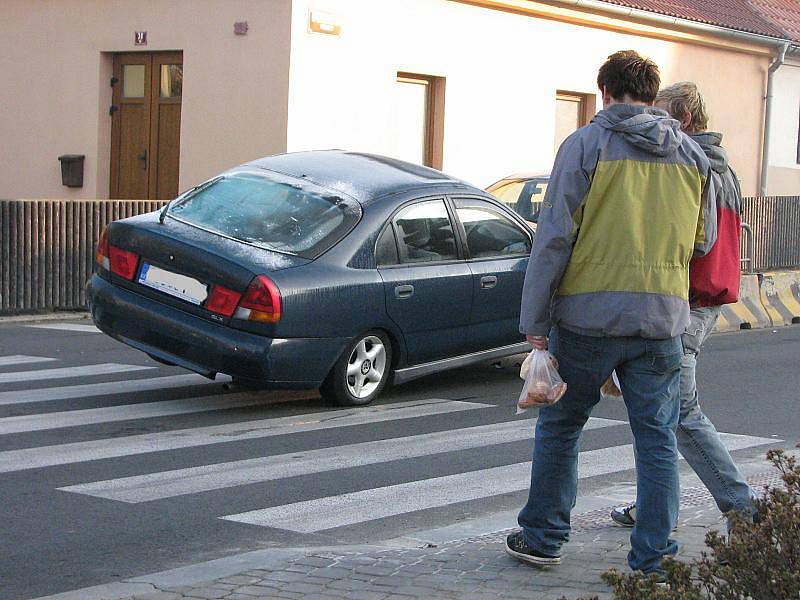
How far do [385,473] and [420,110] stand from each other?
13896 mm

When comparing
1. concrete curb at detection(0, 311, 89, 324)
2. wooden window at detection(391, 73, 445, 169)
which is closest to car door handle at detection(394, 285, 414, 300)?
concrete curb at detection(0, 311, 89, 324)

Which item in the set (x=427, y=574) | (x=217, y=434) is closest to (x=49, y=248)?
(x=217, y=434)

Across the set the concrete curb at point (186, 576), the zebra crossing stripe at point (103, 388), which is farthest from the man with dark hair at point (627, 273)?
the zebra crossing stripe at point (103, 388)

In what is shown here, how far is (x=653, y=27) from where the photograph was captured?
2511 centimetres

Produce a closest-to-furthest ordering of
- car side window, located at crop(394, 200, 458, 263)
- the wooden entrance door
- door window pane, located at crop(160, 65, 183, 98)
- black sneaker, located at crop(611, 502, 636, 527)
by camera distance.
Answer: black sneaker, located at crop(611, 502, 636, 527) < car side window, located at crop(394, 200, 458, 263) < door window pane, located at crop(160, 65, 183, 98) < the wooden entrance door

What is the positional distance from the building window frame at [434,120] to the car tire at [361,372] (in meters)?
11.6

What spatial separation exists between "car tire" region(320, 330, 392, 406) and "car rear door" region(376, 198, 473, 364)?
192mm

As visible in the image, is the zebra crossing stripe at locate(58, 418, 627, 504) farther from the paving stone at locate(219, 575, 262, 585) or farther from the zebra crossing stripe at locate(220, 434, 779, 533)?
the paving stone at locate(219, 575, 262, 585)

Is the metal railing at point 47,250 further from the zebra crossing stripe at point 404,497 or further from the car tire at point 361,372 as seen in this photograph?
the zebra crossing stripe at point 404,497

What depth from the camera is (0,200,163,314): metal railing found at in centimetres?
1455

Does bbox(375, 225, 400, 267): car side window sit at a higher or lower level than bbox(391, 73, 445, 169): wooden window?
lower

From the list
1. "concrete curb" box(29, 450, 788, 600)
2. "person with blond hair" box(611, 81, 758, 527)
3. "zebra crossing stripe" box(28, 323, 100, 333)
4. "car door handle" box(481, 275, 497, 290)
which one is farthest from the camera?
"zebra crossing stripe" box(28, 323, 100, 333)

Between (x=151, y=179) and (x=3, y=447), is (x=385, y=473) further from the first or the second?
(x=151, y=179)

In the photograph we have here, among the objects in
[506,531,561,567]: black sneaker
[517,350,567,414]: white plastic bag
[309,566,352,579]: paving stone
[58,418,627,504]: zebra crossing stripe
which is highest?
[517,350,567,414]: white plastic bag
